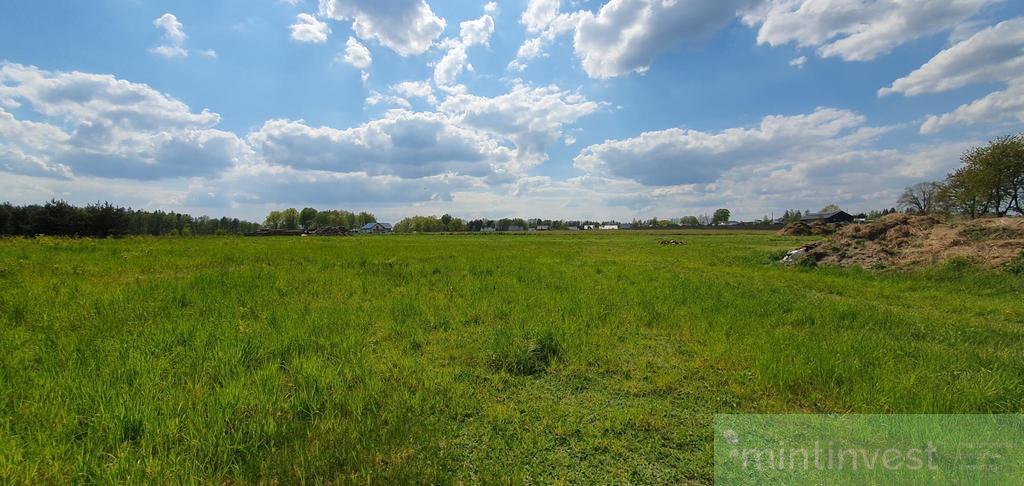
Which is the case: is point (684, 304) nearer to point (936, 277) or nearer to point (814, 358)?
point (814, 358)

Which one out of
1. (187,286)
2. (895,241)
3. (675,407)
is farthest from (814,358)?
(895,241)

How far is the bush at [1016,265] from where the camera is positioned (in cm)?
1202

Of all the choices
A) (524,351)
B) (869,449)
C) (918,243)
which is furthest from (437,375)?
(918,243)

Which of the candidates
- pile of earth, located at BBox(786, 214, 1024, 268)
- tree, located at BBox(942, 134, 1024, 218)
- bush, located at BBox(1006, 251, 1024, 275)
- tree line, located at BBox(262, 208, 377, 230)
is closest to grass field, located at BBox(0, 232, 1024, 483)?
bush, located at BBox(1006, 251, 1024, 275)

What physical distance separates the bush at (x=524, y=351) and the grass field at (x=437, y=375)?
4cm

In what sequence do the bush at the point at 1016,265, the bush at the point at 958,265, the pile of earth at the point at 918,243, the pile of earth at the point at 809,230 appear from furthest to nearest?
1. the pile of earth at the point at 809,230
2. the pile of earth at the point at 918,243
3. the bush at the point at 958,265
4. the bush at the point at 1016,265

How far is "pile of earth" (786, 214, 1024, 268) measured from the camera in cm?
1387

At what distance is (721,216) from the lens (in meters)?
183

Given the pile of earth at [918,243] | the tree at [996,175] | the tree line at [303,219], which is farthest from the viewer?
the tree line at [303,219]

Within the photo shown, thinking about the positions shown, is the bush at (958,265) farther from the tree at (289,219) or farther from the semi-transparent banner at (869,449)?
the tree at (289,219)

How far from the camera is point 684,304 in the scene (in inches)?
359

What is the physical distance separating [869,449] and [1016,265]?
1606cm

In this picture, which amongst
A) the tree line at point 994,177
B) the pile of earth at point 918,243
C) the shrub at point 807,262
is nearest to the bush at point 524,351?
the pile of earth at point 918,243

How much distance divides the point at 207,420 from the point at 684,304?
904cm
